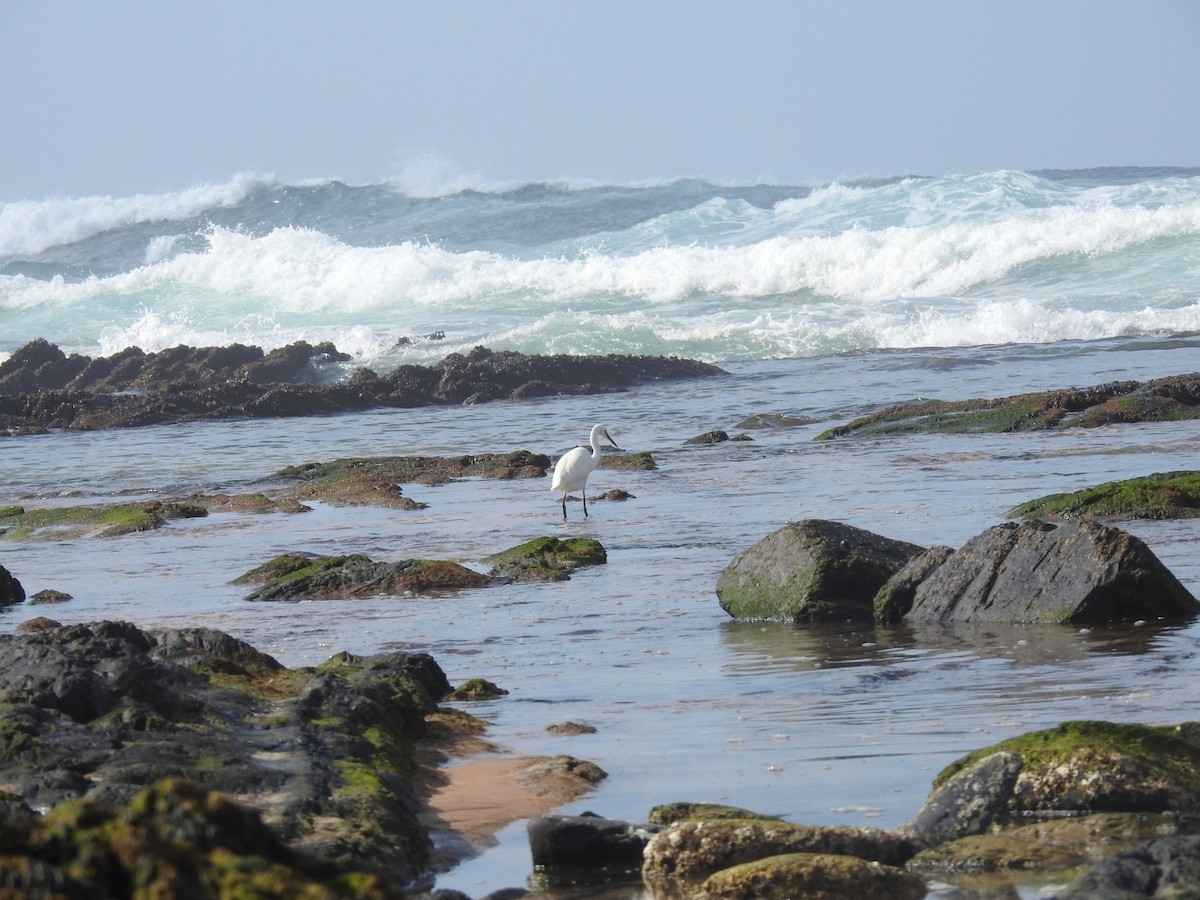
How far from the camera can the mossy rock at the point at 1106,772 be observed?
4293 millimetres

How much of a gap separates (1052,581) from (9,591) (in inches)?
244

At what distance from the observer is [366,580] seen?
32.1 feet

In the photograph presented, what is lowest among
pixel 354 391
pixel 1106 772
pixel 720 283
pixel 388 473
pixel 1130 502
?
pixel 1106 772

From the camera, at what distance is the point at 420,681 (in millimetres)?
6395

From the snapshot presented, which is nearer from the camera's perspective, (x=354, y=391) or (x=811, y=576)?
(x=811, y=576)

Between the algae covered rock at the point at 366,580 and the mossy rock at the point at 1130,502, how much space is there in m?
3.65

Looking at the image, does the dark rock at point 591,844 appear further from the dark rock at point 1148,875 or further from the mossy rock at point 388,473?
the mossy rock at point 388,473

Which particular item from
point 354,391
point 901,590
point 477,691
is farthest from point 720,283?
point 477,691

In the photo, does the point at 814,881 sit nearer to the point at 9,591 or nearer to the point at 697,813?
the point at 697,813

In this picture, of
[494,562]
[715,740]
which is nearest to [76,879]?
[715,740]

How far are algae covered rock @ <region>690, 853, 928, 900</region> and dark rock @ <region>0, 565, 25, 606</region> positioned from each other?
7.07m

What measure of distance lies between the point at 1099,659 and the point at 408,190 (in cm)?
5436

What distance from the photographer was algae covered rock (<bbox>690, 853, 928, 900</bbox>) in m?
3.76

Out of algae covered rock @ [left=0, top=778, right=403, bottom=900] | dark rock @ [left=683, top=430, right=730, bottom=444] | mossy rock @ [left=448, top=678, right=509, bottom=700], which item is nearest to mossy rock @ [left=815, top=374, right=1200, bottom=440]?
dark rock @ [left=683, top=430, right=730, bottom=444]
